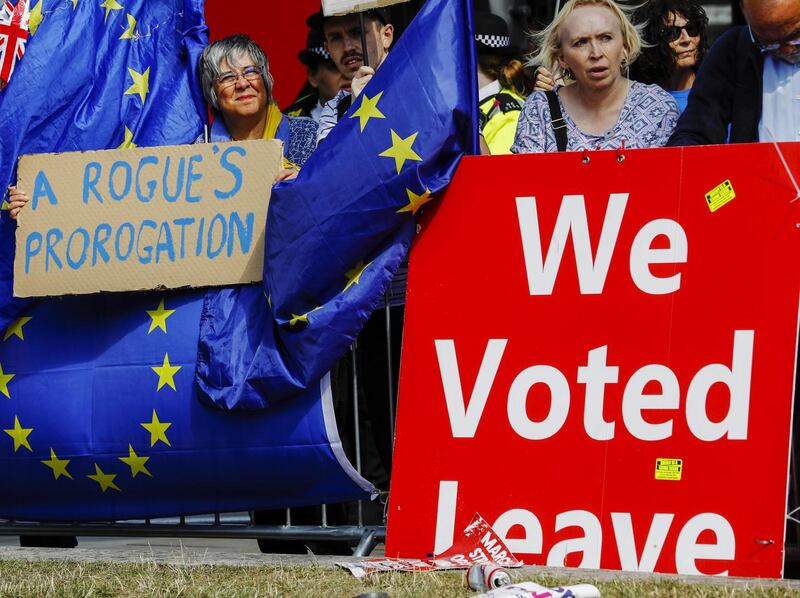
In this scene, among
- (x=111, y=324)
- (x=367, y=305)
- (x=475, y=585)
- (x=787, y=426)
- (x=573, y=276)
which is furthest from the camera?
(x=111, y=324)

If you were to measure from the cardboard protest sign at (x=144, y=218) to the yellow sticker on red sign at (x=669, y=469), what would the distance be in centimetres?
177

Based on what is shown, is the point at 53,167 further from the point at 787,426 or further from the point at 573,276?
the point at 787,426

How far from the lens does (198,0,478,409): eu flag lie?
5188 millimetres

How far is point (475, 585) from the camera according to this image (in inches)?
168

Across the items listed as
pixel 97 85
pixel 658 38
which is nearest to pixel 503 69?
pixel 658 38

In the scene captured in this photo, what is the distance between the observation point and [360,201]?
5.24 metres

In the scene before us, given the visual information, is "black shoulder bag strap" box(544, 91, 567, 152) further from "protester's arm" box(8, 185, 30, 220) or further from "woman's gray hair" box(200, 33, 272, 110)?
"protester's arm" box(8, 185, 30, 220)

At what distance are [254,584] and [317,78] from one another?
3.89 meters

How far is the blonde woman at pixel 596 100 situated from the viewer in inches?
218

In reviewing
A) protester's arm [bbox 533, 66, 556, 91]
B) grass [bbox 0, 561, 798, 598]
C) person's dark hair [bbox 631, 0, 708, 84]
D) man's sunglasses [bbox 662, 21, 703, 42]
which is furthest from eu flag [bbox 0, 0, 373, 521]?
man's sunglasses [bbox 662, 21, 703, 42]

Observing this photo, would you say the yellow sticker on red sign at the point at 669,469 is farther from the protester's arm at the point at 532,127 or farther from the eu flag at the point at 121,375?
the protester's arm at the point at 532,127

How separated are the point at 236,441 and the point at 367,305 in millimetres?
767

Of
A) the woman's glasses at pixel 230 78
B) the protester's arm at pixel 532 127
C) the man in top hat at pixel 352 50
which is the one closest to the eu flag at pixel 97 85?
the woman's glasses at pixel 230 78

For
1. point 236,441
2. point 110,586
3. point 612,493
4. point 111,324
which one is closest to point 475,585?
point 612,493
